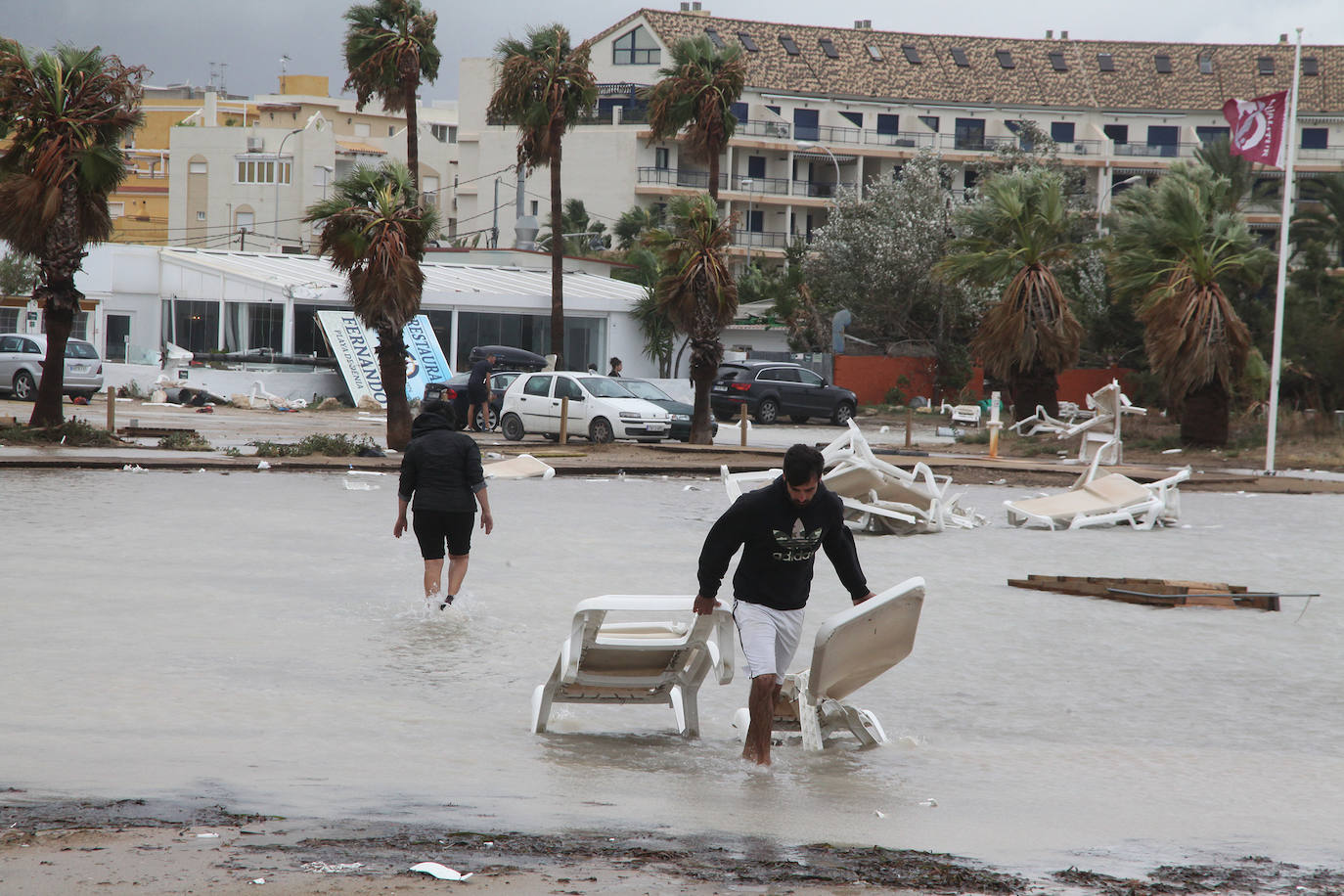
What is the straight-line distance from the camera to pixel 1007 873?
4.88m

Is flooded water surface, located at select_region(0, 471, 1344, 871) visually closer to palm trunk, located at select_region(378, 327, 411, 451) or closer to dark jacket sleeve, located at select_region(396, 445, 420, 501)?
dark jacket sleeve, located at select_region(396, 445, 420, 501)

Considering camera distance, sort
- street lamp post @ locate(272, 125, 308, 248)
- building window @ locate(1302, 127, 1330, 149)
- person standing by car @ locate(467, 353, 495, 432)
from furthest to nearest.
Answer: street lamp post @ locate(272, 125, 308, 248), building window @ locate(1302, 127, 1330, 149), person standing by car @ locate(467, 353, 495, 432)

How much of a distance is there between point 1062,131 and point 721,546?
75002 mm

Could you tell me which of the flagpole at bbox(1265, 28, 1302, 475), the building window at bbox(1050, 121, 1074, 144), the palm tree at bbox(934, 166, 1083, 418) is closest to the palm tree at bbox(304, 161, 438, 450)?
the palm tree at bbox(934, 166, 1083, 418)

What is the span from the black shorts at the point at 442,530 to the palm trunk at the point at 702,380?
19244 millimetres

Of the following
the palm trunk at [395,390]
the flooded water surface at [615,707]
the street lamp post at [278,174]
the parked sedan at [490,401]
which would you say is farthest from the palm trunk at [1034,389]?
the street lamp post at [278,174]

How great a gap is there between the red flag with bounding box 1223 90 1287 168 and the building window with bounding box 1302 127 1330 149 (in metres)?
56.7

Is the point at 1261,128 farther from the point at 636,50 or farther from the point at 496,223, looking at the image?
the point at 496,223

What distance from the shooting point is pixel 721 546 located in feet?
21.6

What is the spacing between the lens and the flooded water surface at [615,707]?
5.71 metres

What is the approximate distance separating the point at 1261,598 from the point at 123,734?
8.99 meters

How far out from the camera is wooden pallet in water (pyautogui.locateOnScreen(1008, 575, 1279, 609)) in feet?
39.1

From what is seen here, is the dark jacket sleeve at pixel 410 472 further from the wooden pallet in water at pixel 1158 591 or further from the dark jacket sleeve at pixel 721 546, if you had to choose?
the wooden pallet in water at pixel 1158 591

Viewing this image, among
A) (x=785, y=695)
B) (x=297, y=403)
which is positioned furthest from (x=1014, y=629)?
(x=297, y=403)
